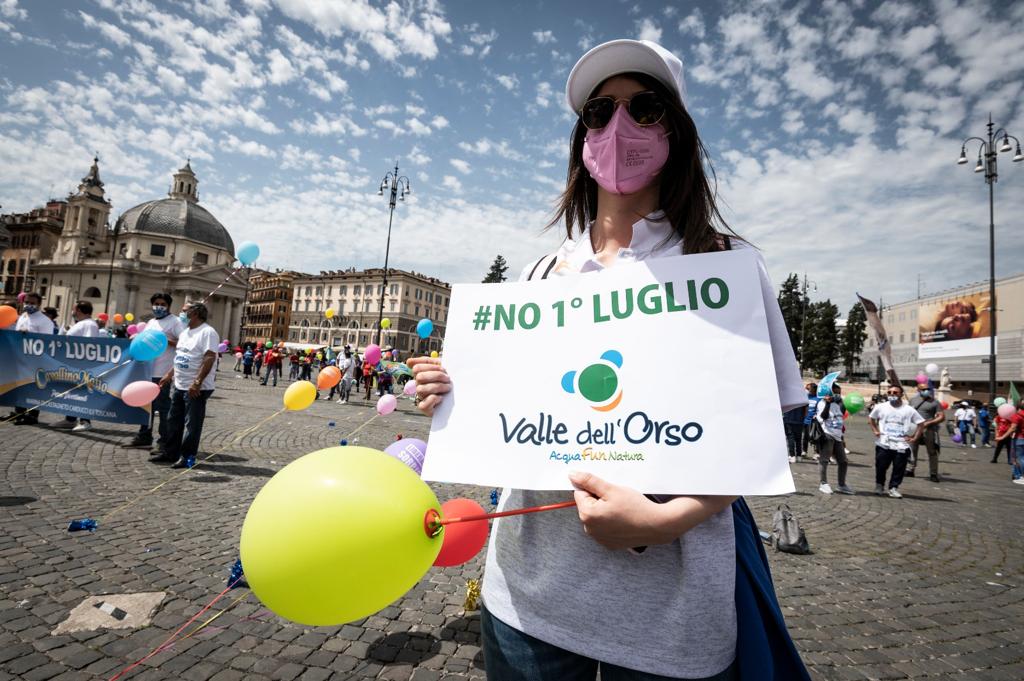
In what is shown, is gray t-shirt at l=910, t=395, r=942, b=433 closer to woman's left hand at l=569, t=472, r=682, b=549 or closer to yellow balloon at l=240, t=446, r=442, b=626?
woman's left hand at l=569, t=472, r=682, b=549

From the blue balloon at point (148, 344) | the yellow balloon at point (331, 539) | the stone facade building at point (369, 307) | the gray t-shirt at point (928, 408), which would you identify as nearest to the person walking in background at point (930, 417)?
the gray t-shirt at point (928, 408)

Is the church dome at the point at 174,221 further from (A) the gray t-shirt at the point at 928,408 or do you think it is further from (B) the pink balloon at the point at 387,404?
(A) the gray t-shirt at the point at 928,408

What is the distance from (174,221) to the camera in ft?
261

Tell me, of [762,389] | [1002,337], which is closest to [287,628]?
[762,389]

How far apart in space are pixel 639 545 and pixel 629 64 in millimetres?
1356

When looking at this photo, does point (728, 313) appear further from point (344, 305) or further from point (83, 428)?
point (344, 305)

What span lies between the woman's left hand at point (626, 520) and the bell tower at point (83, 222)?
99.7m

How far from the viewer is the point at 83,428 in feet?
27.9

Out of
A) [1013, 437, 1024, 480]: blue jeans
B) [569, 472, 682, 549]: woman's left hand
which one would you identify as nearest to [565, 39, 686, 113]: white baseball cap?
[569, 472, 682, 549]: woman's left hand

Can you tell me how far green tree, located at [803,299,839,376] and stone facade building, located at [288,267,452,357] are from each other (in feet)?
168

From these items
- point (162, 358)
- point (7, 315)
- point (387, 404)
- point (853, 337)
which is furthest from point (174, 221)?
point (853, 337)

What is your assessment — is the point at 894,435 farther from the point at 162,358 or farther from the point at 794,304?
the point at 794,304

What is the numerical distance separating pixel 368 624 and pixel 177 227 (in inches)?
3770

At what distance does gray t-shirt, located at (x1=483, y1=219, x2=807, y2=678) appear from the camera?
1.01 m
